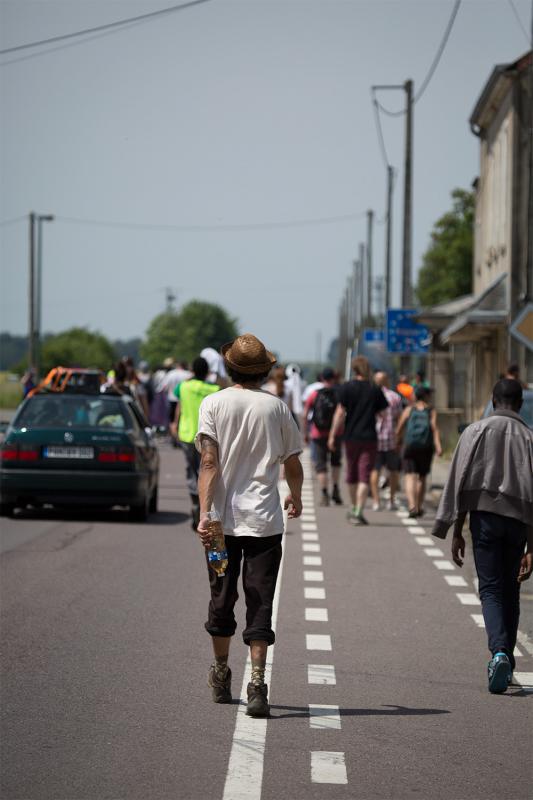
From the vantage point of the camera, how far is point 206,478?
729 centimetres

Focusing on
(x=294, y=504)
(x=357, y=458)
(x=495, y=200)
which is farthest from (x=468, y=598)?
(x=495, y=200)

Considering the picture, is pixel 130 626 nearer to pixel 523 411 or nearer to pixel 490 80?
pixel 523 411

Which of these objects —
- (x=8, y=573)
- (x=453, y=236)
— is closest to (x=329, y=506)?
(x=8, y=573)

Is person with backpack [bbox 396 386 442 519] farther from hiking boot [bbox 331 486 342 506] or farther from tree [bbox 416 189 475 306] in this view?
tree [bbox 416 189 475 306]

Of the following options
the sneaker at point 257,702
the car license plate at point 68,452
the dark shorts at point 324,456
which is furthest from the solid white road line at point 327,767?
the dark shorts at point 324,456

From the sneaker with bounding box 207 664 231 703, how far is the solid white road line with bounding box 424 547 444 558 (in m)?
7.29

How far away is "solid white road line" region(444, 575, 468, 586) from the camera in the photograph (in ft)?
40.4

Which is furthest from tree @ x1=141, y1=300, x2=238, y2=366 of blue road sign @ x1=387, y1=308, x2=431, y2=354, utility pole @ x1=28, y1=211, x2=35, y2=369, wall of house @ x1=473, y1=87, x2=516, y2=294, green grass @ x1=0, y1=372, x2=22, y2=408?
blue road sign @ x1=387, y1=308, x2=431, y2=354

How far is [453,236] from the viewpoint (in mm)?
91438

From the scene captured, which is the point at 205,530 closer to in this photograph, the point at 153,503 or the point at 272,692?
the point at 272,692

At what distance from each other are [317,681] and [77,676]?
1.27 meters

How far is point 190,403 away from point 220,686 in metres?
8.30

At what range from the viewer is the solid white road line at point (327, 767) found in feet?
19.2

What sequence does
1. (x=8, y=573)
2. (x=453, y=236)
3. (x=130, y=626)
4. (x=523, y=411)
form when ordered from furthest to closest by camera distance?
1. (x=453, y=236)
2. (x=523, y=411)
3. (x=8, y=573)
4. (x=130, y=626)
